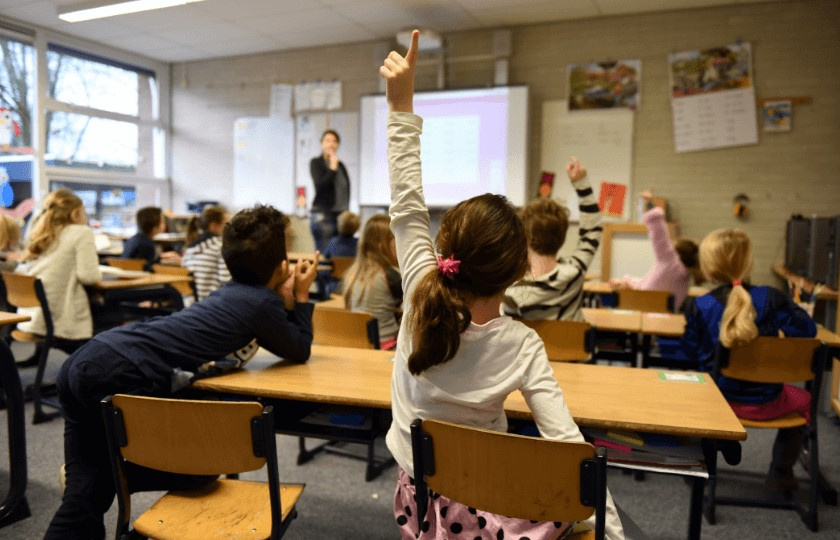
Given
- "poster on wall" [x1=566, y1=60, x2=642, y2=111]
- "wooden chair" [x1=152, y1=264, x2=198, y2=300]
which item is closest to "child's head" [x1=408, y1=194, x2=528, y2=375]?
"wooden chair" [x1=152, y1=264, x2=198, y2=300]

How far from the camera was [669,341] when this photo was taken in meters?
3.10

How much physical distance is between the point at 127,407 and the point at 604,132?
5.28 metres

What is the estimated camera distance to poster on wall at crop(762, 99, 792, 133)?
17.2 feet

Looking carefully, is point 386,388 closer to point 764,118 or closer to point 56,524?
point 56,524

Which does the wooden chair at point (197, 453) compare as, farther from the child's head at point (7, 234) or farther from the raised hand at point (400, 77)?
the child's head at point (7, 234)

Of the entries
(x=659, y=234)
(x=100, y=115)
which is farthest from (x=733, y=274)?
(x=100, y=115)

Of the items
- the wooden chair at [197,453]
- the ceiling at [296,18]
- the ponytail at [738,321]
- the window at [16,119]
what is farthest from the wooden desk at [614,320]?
the window at [16,119]

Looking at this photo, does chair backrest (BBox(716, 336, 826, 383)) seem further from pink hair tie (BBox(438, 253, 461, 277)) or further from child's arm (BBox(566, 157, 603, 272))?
pink hair tie (BBox(438, 253, 461, 277))

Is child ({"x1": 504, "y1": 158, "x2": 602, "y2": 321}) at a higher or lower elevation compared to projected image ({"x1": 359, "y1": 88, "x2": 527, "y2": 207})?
lower

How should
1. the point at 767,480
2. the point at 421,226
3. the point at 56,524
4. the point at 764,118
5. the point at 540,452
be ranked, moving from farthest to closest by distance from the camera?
1. the point at 764,118
2. the point at 767,480
3. the point at 56,524
4. the point at 421,226
5. the point at 540,452

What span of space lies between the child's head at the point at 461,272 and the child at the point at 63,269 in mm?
2656

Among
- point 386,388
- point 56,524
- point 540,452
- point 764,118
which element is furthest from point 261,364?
point 764,118

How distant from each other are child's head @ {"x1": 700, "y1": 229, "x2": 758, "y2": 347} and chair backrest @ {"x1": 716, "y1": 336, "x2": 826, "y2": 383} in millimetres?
46

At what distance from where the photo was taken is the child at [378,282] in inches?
111
